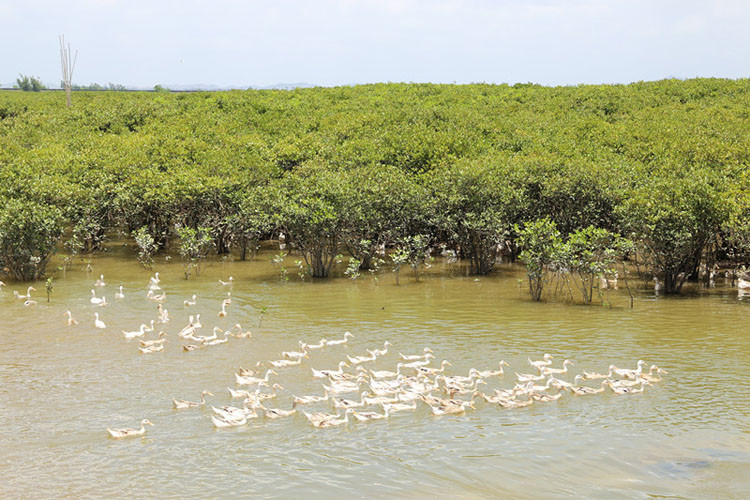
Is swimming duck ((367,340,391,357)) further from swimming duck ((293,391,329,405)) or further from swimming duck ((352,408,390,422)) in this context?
swimming duck ((352,408,390,422))

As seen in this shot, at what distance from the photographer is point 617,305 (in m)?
27.4

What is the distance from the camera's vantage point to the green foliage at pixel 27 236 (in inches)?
1158

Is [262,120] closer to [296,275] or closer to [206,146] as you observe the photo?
[206,146]

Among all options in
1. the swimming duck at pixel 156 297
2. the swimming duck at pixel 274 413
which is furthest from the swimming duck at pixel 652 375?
the swimming duck at pixel 156 297

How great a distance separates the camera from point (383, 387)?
17.5 metres

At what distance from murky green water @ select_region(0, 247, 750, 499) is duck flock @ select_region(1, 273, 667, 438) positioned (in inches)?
9.7

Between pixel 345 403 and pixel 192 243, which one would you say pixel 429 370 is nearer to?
pixel 345 403

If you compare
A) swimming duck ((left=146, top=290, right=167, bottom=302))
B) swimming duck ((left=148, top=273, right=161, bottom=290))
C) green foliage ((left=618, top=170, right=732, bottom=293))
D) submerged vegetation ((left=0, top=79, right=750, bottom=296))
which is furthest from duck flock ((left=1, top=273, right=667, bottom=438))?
green foliage ((left=618, top=170, right=732, bottom=293))

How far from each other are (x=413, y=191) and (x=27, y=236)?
16496mm

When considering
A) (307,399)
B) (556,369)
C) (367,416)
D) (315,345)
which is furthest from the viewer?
(315,345)

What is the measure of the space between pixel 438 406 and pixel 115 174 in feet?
93.8

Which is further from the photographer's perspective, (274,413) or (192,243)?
(192,243)

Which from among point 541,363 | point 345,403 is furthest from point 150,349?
point 541,363

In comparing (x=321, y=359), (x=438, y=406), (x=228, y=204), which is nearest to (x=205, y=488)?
(x=438, y=406)
